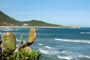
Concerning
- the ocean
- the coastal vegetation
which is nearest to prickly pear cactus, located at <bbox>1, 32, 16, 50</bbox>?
the coastal vegetation

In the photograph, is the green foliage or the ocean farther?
the ocean

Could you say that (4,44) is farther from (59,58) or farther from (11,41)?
(59,58)

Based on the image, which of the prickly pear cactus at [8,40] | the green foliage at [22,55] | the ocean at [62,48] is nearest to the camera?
the green foliage at [22,55]

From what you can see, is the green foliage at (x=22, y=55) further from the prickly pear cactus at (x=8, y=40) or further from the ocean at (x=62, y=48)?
the ocean at (x=62, y=48)

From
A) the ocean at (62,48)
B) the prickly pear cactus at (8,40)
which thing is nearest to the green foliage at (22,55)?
the prickly pear cactus at (8,40)

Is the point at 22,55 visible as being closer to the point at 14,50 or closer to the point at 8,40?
the point at 14,50

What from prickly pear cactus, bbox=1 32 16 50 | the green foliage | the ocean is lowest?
the ocean

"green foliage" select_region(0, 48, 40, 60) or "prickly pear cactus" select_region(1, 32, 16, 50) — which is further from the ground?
"prickly pear cactus" select_region(1, 32, 16, 50)

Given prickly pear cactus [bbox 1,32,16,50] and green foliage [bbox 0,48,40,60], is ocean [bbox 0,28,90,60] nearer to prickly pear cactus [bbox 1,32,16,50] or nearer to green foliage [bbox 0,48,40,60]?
green foliage [bbox 0,48,40,60]

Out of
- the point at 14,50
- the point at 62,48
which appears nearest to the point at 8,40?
the point at 14,50

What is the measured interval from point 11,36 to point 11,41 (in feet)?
0.65

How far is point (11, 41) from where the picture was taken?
340 inches

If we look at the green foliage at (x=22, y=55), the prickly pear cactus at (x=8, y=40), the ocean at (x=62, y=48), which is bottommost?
the ocean at (x=62, y=48)

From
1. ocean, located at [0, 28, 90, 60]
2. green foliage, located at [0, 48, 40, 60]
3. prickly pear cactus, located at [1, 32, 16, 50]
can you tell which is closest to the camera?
green foliage, located at [0, 48, 40, 60]
